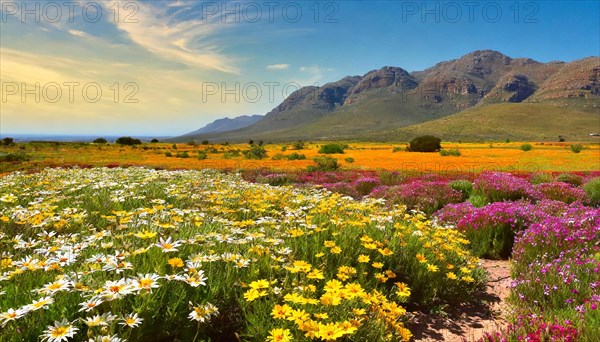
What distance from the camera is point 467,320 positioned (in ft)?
15.9

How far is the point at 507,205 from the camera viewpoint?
28.8 ft

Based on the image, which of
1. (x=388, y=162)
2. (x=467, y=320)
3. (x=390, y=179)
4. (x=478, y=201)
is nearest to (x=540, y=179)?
(x=390, y=179)

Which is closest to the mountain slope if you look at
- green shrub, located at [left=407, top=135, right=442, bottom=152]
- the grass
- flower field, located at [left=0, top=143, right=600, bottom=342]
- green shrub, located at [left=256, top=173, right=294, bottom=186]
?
green shrub, located at [left=407, top=135, right=442, bottom=152]

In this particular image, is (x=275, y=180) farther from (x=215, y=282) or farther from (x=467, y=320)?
(x=215, y=282)

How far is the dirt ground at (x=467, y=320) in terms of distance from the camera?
4352 millimetres

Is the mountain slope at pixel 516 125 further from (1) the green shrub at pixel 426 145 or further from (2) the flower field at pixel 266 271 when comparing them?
(2) the flower field at pixel 266 271

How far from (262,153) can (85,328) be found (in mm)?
39951

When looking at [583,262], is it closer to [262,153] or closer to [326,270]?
[326,270]

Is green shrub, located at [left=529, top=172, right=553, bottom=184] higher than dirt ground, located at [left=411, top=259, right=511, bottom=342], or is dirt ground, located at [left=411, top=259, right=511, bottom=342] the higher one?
green shrub, located at [left=529, top=172, right=553, bottom=184]

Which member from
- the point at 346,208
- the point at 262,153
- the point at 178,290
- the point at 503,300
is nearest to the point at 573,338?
the point at 503,300

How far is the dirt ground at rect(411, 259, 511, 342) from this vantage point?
14.3 feet

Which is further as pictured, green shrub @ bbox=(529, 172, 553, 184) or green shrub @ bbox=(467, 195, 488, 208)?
green shrub @ bbox=(529, 172, 553, 184)

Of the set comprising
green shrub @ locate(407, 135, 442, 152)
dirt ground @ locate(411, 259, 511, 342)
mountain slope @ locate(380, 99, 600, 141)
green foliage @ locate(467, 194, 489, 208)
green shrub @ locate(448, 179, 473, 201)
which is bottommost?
dirt ground @ locate(411, 259, 511, 342)

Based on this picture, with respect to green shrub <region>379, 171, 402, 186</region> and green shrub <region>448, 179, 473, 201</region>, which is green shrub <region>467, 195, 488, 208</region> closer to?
green shrub <region>448, 179, 473, 201</region>
